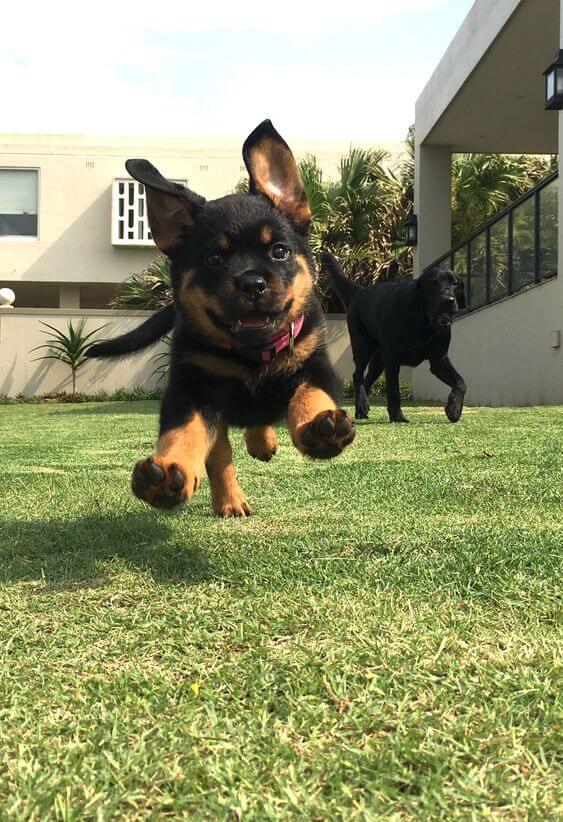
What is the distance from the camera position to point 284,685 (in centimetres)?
136


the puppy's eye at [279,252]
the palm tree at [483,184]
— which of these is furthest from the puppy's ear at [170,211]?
the palm tree at [483,184]

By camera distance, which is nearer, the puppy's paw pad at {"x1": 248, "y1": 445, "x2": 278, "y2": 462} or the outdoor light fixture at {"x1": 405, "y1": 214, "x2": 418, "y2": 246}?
the puppy's paw pad at {"x1": 248, "y1": 445, "x2": 278, "y2": 462}

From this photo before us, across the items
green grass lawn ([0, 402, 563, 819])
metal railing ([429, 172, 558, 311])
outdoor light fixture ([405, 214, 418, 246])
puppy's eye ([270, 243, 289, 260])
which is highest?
outdoor light fixture ([405, 214, 418, 246])

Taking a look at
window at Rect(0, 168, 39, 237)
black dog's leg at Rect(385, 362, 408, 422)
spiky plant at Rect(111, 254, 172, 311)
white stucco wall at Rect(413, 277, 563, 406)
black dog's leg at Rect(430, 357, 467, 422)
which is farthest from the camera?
window at Rect(0, 168, 39, 237)

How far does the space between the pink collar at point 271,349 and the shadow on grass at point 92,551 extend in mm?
651

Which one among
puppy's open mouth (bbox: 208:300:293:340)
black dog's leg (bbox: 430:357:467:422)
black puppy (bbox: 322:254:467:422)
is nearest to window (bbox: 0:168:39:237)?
black puppy (bbox: 322:254:467:422)

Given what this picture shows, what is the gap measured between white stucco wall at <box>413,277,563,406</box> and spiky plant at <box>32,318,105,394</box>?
9.21 metres

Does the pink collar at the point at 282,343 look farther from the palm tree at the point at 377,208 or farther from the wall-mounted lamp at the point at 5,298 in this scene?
the wall-mounted lamp at the point at 5,298

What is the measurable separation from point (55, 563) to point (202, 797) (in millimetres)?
1376

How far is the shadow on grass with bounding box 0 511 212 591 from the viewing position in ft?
6.98

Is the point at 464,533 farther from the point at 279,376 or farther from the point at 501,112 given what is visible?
the point at 501,112

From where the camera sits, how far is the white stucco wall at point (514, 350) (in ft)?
32.6

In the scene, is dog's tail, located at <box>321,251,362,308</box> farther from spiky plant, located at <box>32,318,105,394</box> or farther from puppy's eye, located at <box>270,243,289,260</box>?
spiky plant, located at <box>32,318,105,394</box>

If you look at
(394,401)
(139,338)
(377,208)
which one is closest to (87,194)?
(377,208)
